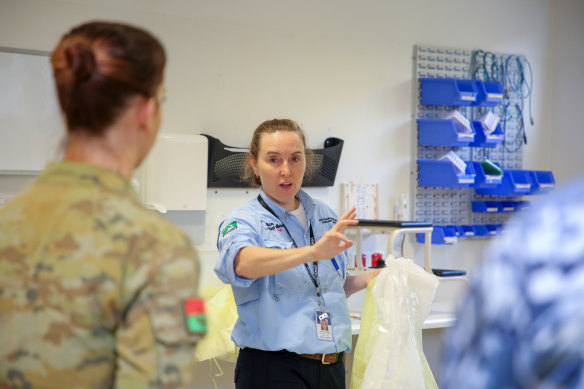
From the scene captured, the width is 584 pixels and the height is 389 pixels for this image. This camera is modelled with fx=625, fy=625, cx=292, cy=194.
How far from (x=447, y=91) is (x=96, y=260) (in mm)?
3758

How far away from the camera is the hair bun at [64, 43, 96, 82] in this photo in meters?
0.97

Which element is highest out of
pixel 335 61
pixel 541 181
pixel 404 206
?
pixel 335 61

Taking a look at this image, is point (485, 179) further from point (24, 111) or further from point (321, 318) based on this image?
point (24, 111)

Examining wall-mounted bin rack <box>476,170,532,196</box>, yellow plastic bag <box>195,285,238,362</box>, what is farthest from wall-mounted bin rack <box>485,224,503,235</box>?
yellow plastic bag <box>195,285,238,362</box>

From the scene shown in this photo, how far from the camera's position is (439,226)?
176 inches

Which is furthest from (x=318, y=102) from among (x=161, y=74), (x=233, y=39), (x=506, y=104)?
(x=161, y=74)

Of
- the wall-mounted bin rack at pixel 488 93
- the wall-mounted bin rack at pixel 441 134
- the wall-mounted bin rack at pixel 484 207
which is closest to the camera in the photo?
the wall-mounted bin rack at pixel 441 134

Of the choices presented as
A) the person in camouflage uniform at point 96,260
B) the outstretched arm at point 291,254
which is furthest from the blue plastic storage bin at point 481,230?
the person in camouflage uniform at point 96,260

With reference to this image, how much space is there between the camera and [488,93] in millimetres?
4367

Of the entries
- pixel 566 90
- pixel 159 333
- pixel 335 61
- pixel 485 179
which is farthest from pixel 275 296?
pixel 566 90

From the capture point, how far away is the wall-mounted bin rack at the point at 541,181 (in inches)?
180

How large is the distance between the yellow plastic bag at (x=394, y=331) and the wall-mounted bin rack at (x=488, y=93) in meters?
2.35

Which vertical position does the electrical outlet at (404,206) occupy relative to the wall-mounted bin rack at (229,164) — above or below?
below

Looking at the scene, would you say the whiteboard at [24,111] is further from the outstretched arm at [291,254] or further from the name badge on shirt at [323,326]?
the name badge on shirt at [323,326]
